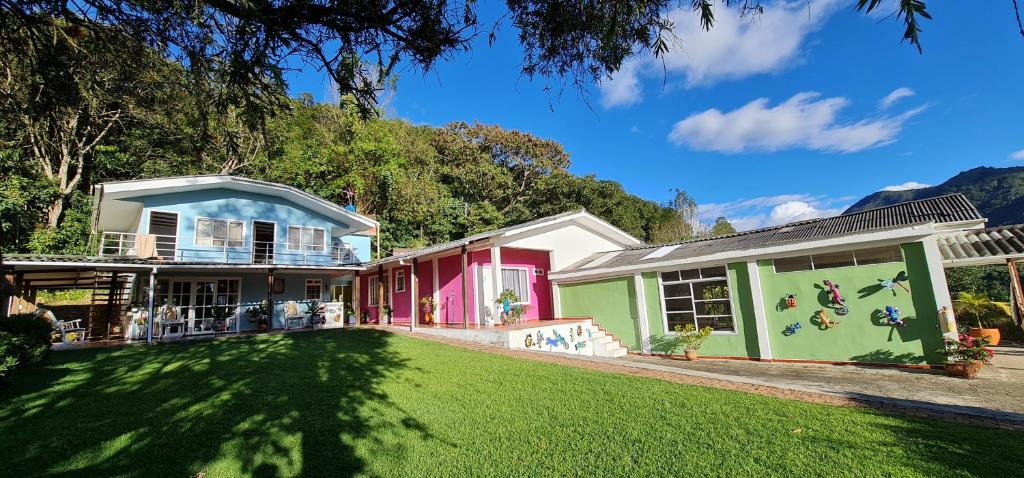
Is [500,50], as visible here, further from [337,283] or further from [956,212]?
[337,283]

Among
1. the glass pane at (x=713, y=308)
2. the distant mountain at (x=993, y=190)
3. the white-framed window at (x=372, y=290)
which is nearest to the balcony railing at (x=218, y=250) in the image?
the white-framed window at (x=372, y=290)

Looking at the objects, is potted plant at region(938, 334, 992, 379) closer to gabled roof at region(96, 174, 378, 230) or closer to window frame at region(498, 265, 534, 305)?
window frame at region(498, 265, 534, 305)

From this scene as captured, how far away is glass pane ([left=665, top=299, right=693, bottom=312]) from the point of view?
A: 1119 centimetres

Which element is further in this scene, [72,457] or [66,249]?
[66,249]

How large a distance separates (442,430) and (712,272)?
29.0ft

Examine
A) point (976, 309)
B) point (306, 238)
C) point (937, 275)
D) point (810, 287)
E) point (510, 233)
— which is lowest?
point (976, 309)

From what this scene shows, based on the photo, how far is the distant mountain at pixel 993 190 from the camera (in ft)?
98.7

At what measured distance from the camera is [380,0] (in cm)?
332

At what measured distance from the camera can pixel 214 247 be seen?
15.3m

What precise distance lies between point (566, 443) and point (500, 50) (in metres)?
3.86

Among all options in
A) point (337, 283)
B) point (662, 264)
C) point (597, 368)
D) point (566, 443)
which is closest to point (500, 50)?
point (566, 443)

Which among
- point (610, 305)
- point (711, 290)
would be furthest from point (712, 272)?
point (610, 305)

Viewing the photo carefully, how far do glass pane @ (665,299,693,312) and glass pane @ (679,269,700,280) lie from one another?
2.06ft

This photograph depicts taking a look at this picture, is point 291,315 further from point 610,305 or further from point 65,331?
point 610,305
